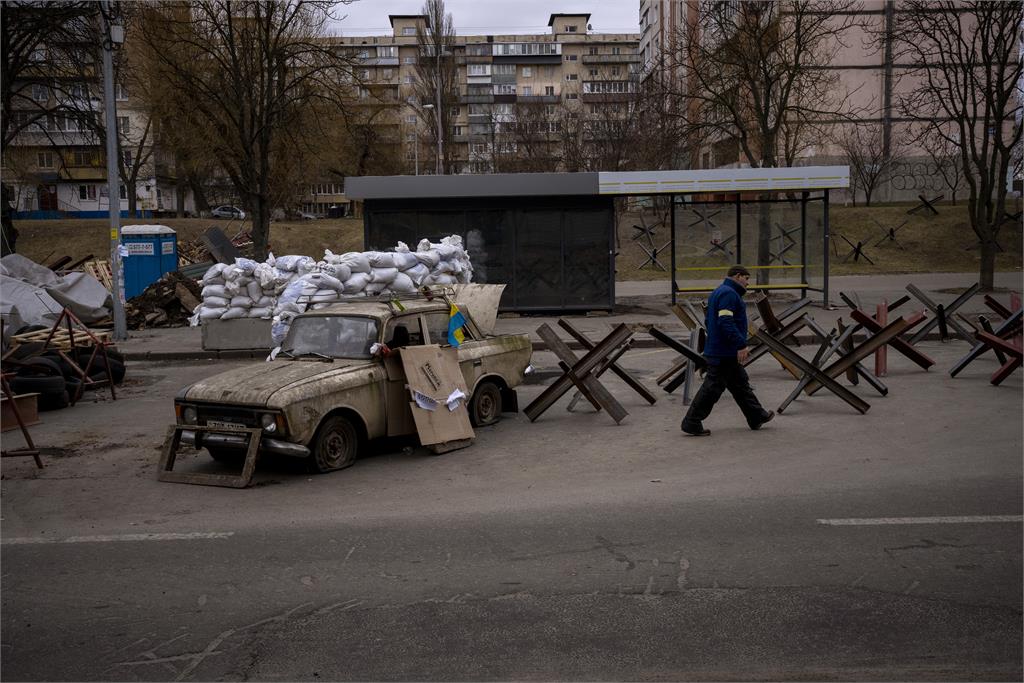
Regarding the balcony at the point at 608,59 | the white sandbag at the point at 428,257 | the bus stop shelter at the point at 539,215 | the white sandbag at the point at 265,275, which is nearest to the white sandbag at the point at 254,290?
the white sandbag at the point at 265,275

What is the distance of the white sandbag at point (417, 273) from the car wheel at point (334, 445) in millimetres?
8651

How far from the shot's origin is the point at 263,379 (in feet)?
29.1

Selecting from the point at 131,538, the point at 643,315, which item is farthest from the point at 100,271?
the point at 131,538

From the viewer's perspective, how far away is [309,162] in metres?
41.5

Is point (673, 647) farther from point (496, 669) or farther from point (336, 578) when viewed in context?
point (336, 578)

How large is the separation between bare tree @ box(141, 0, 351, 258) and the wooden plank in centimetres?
2076

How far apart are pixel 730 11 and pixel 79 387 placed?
82.2 ft

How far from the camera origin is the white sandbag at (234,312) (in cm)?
1811

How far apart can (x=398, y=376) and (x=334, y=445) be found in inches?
40.5

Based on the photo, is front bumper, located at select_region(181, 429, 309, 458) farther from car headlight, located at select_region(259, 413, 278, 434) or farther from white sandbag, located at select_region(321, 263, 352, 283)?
white sandbag, located at select_region(321, 263, 352, 283)

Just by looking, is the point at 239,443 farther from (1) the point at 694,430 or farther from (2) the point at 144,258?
(2) the point at 144,258

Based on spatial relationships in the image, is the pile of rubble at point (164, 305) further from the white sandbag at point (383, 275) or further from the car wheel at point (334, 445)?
the car wheel at point (334, 445)

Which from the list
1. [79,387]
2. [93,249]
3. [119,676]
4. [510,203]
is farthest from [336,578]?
[93,249]

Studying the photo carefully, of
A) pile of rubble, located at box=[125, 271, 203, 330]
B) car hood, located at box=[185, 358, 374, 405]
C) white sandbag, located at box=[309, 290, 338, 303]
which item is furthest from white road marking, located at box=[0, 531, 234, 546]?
pile of rubble, located at box=[125, 271, 203, 330]
